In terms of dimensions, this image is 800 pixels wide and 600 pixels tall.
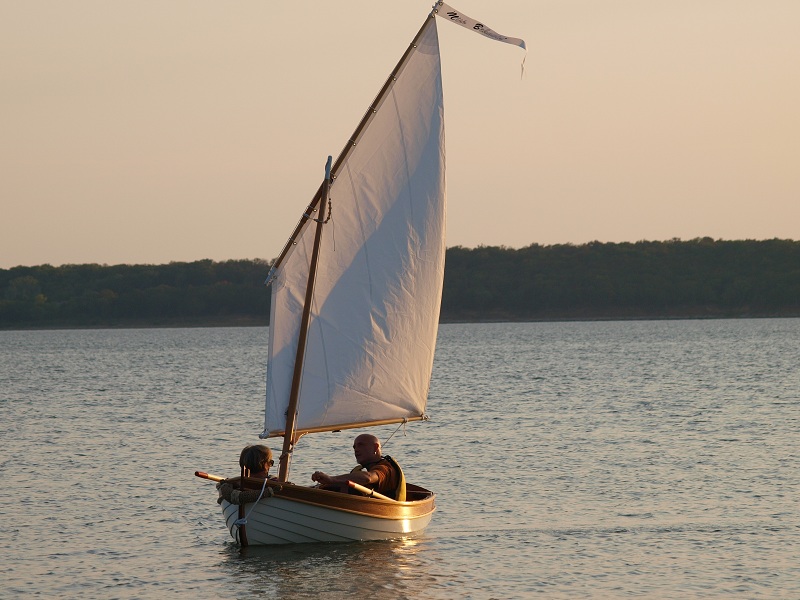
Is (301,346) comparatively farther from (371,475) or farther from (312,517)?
(312,517)

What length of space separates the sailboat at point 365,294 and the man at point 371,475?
0.66ft

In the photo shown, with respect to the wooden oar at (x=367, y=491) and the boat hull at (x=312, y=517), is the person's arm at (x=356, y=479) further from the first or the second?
the boat hull at (x=312, y=517)

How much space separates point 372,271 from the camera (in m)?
21.6

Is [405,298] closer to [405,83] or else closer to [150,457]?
[405,83]

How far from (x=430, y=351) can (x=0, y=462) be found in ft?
55.6

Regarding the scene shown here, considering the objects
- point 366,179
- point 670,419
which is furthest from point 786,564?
point 670,419

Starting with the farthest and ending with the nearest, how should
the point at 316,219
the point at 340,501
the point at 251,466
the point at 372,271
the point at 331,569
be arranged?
the point at 372,271
the point at 316,219
the point at 251,466
the point at 340,501
the point at 331,569

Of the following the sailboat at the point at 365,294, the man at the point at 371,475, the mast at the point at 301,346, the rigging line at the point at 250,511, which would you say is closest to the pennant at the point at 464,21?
the sailboat at the point at 365,294

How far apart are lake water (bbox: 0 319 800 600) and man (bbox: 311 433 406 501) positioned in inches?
38.1

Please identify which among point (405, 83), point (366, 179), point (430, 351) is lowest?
point (430, 351)

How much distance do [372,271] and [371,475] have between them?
3270 millimetres

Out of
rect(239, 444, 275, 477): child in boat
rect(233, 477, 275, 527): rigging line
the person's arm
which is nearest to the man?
the person's arm

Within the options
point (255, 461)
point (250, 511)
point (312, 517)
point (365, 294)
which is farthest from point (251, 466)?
point (365, 294)

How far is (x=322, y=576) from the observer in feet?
64.1
